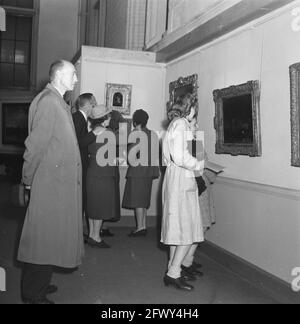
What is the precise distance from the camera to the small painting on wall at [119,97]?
20.9 ft

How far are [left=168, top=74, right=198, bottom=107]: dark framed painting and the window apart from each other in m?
8.34

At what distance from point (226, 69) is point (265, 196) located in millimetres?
1689

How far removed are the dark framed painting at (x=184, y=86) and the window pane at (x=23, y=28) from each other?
8.84 meters

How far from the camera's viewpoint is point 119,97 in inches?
254

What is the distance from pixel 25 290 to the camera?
308cm

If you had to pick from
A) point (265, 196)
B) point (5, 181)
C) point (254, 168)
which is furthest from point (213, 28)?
point (5, 181)

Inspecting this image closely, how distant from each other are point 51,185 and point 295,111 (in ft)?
7.02

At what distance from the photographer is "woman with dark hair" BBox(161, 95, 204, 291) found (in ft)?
11.1

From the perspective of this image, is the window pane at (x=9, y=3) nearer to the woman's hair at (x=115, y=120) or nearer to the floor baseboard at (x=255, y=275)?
the woman's hair at (x=115, y=120)

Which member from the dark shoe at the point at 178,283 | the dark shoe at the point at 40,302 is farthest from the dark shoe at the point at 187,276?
the dark shoe at the point at 40,302

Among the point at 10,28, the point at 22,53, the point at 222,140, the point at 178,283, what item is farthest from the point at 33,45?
the point at 178,283

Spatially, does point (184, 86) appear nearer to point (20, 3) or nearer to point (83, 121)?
point (83, 121)
